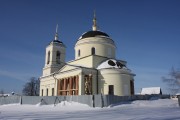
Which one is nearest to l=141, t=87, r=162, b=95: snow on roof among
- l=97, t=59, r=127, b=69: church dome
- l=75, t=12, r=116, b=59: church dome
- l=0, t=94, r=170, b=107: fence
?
l=75, t=12, r=116, b=59: church dome

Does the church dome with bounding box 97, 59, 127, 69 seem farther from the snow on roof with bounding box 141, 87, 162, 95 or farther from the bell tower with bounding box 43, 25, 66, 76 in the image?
the snow on roof with bounding box 141, 87, 162, 95

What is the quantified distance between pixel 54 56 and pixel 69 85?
32.1 ft

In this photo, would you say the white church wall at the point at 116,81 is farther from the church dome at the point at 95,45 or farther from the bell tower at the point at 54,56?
the bell tower at the point at 54,56

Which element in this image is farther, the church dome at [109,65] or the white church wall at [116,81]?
the church dome at [109,65]

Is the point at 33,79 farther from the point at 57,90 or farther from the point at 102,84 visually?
the point at 102,84

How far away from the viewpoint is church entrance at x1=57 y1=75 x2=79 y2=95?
2919 cm

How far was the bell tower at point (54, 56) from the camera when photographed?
37812mm

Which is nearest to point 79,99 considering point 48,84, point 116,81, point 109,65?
point 116,81

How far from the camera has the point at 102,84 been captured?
29438 mm

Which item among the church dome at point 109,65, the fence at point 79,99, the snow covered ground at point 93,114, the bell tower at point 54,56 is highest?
the bell tower at point 54,56

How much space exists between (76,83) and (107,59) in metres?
7.52

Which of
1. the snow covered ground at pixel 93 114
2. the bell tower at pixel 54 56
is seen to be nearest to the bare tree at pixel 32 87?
the bell tower at pixel 54 56

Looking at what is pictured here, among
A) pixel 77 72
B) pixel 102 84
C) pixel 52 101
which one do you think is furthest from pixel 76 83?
pixel 52 101

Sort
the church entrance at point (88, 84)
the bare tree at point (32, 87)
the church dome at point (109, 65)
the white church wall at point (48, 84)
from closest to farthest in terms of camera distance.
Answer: the church entrance at point (88, 84), the church dome at point (109, 65), the white church wall at point (48, 84), the bare tree at point (32, 87)
